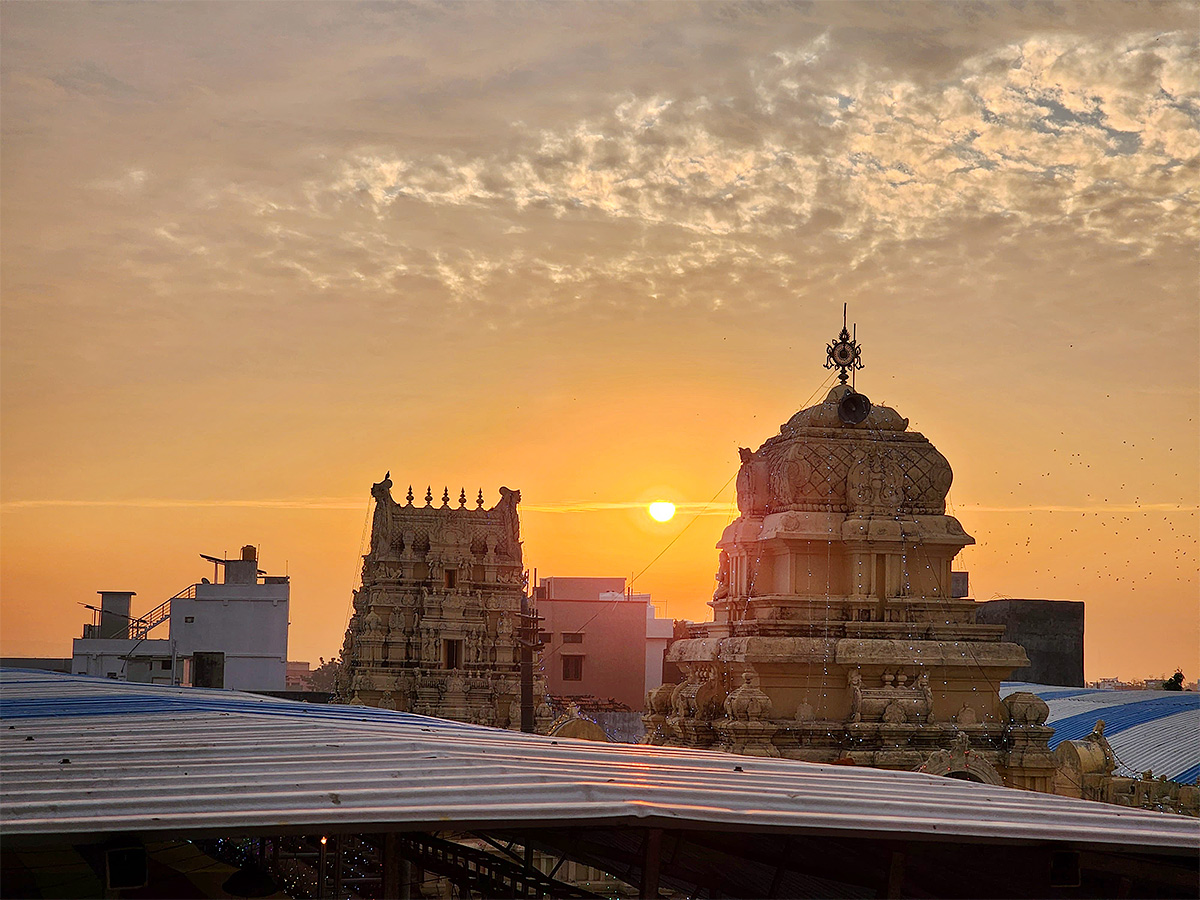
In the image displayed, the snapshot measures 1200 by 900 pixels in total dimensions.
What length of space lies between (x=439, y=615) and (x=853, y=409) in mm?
22214

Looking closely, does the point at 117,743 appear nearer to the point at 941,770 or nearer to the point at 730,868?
the point at 730,868

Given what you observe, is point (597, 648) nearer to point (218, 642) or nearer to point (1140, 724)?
point (218, 642)

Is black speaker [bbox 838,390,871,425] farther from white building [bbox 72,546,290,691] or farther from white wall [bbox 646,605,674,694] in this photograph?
white wall [bbox 646,605,674,694]

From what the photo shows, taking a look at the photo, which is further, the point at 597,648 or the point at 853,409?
the point at 597,648

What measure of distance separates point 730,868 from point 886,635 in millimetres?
19069

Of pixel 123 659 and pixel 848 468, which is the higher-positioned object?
pixel 848 468

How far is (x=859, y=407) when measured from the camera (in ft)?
108

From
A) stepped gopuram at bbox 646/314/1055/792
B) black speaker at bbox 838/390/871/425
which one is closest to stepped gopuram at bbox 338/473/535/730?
stepped gopuram at bbox 646/314/1055/792

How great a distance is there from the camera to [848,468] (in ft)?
106

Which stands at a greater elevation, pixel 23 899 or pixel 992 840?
pixel 992 840

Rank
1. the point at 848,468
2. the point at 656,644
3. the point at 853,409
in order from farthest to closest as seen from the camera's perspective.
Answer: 1. the point at 656,644
2. the point at 853,409
3. the point at 848,468

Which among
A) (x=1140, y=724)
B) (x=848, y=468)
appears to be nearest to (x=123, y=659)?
(x=848, y=468)

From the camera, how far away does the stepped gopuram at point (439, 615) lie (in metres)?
49.7

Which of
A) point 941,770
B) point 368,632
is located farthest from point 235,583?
point 941,770
